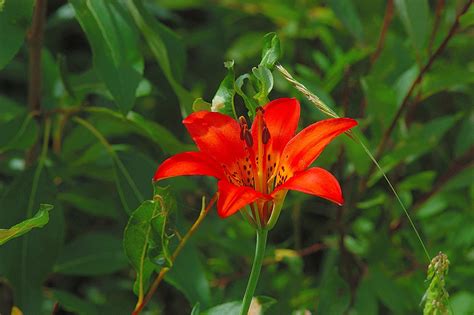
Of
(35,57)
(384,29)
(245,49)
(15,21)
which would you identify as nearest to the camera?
(15,21)

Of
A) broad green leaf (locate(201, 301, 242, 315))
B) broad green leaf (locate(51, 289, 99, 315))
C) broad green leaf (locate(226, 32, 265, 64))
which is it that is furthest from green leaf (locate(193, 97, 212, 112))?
broad green leaf (locate(226, 32, 265, 64))

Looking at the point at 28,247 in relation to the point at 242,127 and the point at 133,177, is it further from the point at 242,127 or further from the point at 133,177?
the point at 242,127

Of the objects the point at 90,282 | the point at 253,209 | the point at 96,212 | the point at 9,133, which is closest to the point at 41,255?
the point at 9,133

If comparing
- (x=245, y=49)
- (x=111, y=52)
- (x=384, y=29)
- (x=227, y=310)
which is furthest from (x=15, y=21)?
(x=245, y=49)

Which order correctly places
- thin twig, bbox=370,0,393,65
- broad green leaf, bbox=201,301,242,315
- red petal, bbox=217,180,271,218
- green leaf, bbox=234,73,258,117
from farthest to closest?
thin twig, bbox=370,0,393,65
broad green leaf, bbox=201,301,242,315
green leaf, bbox=234,73,258,117
red petal, bbox=217,180,271,218

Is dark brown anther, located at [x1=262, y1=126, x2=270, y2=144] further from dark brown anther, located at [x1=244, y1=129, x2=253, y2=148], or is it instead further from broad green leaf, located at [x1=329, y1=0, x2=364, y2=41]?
broad green leaf, located at [x1=329, y1=0, x2=364, y2=41]

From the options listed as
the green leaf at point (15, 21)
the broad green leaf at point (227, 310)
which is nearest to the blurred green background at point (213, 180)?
the green leaf at point (15, 21)

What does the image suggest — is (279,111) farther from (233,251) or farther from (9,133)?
(233,251)
